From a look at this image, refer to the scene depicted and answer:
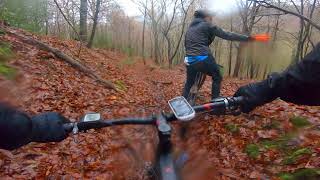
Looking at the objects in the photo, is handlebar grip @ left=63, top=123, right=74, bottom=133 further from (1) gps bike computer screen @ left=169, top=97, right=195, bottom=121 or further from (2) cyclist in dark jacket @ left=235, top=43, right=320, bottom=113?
(2) cyclist in dark jacket @ left=235, top=43, right=320, bottom=113

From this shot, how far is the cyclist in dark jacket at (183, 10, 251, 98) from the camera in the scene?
6.73 metres

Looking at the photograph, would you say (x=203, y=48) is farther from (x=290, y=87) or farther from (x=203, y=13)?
(x=290, y=87)

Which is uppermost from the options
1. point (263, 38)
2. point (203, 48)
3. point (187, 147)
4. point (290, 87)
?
point (263, 38)

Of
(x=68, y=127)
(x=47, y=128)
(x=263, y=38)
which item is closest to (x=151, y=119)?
(x=68, y=127)

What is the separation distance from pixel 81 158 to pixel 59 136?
2.96m

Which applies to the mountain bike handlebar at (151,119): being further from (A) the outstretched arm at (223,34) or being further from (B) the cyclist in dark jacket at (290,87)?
(A) the outstretched arm at (223,34)

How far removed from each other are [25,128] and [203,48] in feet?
17.1

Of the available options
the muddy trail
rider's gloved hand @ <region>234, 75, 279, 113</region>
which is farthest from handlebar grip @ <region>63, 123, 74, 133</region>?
rider's gloved hand @ <region>234, 75, 279, 113</region>

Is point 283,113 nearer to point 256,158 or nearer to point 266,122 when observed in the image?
point 266,122

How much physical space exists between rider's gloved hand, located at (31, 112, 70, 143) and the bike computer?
2.30ft

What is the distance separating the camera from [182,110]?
6.63 ft

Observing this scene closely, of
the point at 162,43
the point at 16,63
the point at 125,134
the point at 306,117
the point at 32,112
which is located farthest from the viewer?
the point at 162,43

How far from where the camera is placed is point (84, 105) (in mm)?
7371

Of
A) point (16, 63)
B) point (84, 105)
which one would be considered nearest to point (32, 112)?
point (84, 105)
